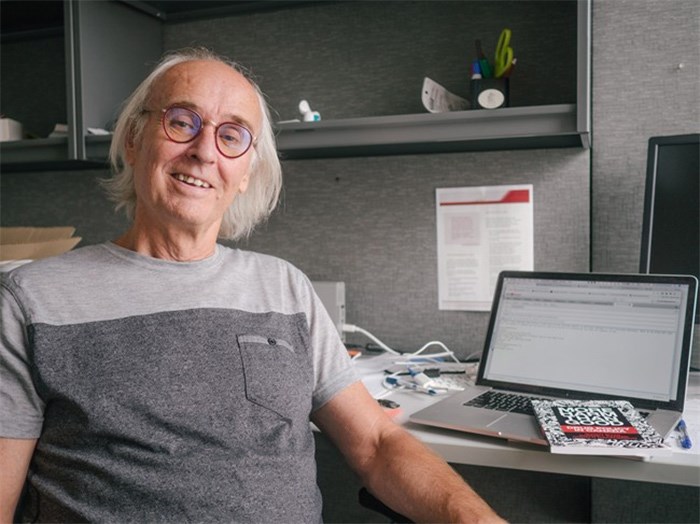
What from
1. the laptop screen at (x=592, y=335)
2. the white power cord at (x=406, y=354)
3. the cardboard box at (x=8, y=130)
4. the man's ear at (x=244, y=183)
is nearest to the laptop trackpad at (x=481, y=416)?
the laptop screen at (x=592, y=335)

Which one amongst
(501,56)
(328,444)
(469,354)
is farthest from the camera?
(469,354)

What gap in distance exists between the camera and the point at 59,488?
31.4 inches

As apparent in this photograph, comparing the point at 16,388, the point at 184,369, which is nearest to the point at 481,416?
the point at 184,369

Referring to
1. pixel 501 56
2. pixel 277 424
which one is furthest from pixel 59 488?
pixel 501 56

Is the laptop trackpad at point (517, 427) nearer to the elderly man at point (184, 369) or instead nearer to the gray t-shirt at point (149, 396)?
the elderly man at point (184, 369)

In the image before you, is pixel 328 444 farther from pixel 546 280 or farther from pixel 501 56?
pixel 501 56

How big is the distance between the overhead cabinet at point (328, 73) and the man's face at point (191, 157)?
0.31 m

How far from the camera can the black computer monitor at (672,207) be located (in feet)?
3.74

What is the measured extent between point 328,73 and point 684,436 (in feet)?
3.65

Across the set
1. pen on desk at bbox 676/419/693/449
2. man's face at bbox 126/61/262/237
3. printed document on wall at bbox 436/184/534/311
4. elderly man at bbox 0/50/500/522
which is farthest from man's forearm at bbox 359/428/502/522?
printed document on wall at bbox 436/184/534/311

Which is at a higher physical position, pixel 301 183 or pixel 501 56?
pixel 501 56

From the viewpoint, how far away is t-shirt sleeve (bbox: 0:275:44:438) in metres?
0.79

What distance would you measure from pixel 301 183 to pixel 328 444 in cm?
75

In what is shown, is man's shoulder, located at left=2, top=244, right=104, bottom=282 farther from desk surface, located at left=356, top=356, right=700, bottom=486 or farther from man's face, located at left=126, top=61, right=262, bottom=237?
desk surface, located at left=356, top=356, right=700, bottom=486
